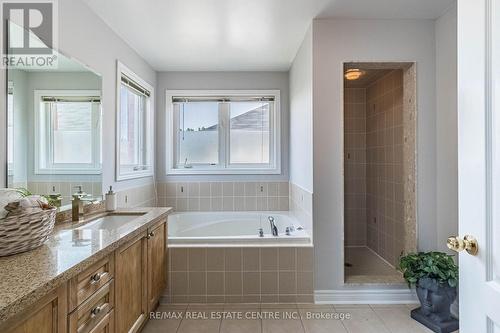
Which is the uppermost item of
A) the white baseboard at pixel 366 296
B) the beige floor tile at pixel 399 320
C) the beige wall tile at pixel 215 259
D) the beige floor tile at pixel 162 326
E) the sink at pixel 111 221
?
the sink at pixel 111 221

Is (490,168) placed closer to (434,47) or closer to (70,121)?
(434,47)

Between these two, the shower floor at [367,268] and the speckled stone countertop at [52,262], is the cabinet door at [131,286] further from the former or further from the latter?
the shower floor at [367,268]

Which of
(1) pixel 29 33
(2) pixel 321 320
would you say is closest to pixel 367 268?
(2) pixel 321 320

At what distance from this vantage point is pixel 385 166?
3.56m

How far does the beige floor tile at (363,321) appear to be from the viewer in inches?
86.0

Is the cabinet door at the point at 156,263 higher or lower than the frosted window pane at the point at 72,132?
lower

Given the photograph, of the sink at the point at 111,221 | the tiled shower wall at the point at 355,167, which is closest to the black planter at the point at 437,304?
the tiled shower wall at the point at 355,167

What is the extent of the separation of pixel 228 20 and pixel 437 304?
276 centimetres

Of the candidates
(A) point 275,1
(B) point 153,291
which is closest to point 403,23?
(A) point 275,1

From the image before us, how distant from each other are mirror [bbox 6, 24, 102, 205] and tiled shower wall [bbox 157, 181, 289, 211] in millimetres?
1504

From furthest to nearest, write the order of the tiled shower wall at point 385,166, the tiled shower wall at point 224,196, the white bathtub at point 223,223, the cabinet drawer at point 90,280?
the tiled shower wall at point 224,196
the white bathtub at point 223,223
the tiled shower wall at point 385,166
the cabinet drawer at point 90,280

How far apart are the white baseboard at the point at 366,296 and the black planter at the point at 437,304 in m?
0.32

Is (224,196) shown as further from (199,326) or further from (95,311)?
(95,311)

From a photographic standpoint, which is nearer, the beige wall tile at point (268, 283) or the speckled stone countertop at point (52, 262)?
the speckled stone countertop at point (52, 262)
